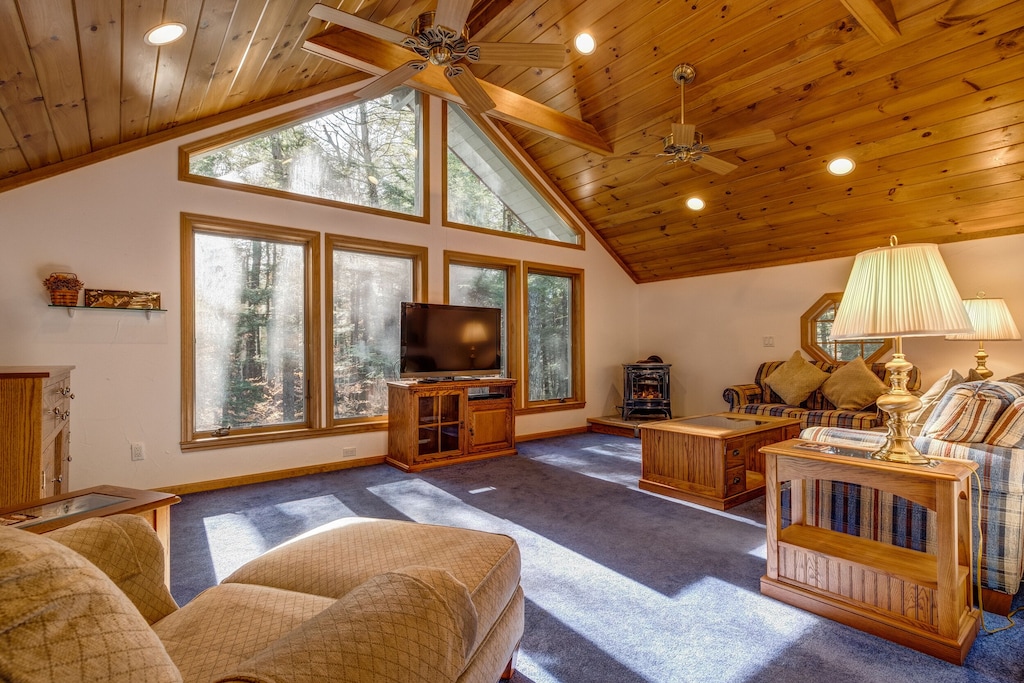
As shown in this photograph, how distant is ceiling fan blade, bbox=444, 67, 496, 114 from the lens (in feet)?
9.46

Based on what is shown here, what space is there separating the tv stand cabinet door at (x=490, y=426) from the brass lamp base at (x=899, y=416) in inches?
137

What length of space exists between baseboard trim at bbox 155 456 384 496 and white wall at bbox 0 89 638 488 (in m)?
0.05

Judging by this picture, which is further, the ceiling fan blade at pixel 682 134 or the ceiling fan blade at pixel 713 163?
the ceiling fan blade at pixel 713 163

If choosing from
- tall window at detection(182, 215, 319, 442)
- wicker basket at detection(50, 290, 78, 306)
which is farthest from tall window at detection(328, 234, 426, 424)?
wicker basket at detection(50, 290, 78, 306)

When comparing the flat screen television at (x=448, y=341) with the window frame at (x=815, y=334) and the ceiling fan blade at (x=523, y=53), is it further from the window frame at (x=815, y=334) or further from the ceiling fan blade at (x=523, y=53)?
the window frame at (x=815, y=334)

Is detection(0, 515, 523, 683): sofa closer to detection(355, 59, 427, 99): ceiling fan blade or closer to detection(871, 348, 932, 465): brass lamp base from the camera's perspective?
detection(871, 348, 932, 465): brass lamp base

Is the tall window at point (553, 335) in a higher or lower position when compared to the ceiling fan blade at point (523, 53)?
lower

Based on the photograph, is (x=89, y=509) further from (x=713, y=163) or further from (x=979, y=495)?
(x=713, y=163)

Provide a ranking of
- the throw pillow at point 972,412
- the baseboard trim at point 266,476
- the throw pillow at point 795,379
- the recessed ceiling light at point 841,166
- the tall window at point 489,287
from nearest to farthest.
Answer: the throw pillow at point 972,412 → the baseboard trim at point 266,476 → the recessed ceiling light at point 841,166 → the throw pillow at point 795,379 → the tall window at point 489,287

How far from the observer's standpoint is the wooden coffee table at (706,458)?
346 centimetres

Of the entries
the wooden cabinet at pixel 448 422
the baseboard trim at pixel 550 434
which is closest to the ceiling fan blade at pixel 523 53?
the wooden cabinet at pixel 448 422

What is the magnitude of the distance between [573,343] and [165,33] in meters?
5.00

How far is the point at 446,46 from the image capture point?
8.61 feet

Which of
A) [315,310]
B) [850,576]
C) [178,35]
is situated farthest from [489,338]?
[850,576]
